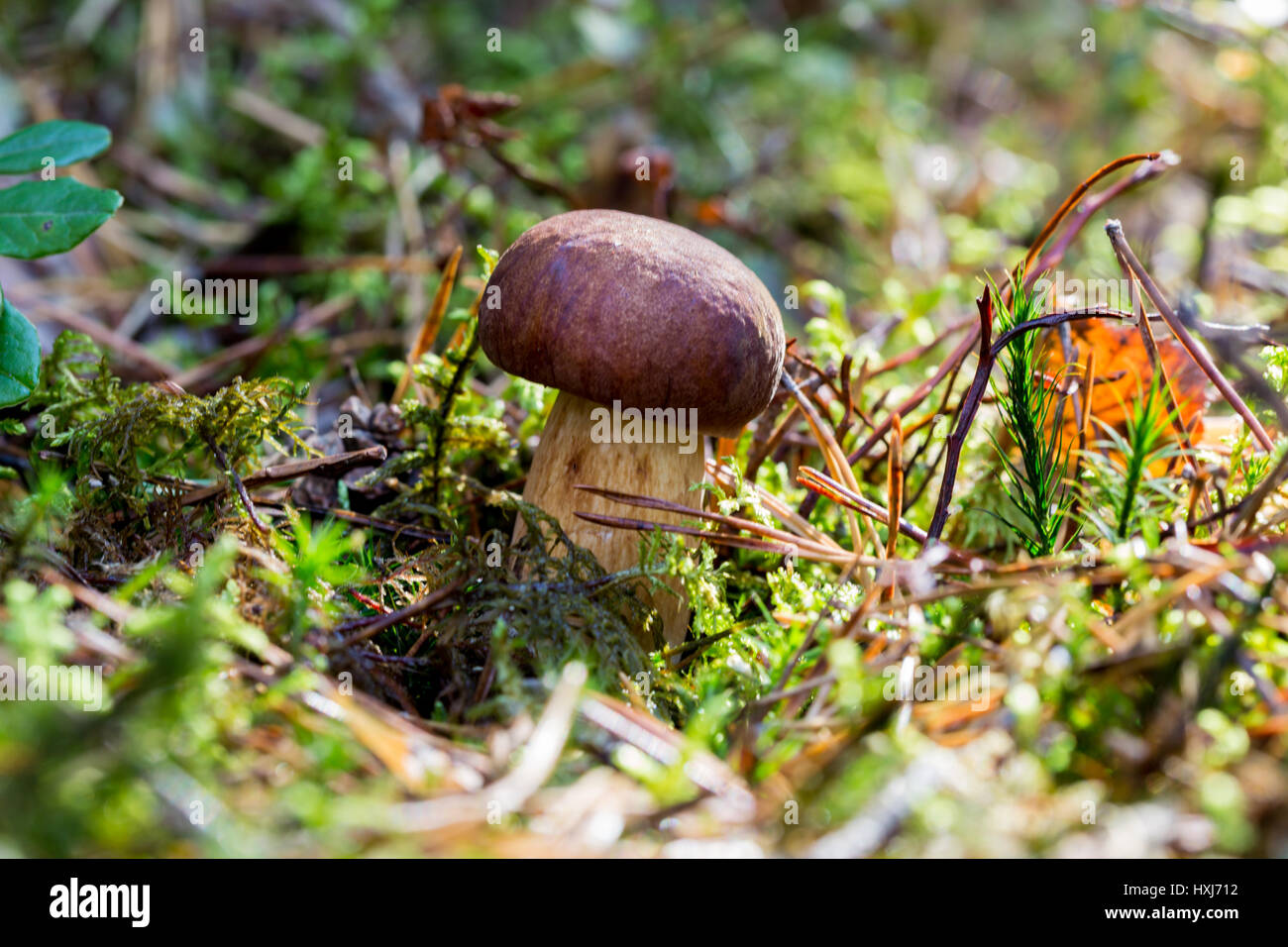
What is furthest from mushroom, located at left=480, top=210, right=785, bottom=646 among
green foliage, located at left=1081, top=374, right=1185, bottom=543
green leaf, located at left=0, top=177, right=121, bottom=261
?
green leaf, located at left=0, top=177, right=121, bottom=261

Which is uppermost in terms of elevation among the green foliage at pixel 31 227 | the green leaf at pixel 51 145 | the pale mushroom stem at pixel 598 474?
the green leaf at pixel 51 145

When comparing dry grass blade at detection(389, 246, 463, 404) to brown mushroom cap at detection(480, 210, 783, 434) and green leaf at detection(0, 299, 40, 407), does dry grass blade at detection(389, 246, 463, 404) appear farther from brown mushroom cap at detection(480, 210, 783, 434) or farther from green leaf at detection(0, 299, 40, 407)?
green leaf at detection(0, 299, 40, 407)

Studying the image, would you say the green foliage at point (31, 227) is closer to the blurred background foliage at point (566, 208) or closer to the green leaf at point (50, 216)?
the green leaf at point (50, 216)

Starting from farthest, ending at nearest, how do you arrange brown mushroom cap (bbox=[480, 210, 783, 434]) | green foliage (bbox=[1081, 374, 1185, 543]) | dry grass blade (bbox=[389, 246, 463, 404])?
dry grass blade (bbox=[389, 246, 463, 404]) → brown mushroom cap (bbox=[480, 210, 783, 434]) → green foliage (bbox=[1081, 374, 1185, 543])

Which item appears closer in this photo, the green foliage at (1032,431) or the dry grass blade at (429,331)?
the green foliage at (1032,431)

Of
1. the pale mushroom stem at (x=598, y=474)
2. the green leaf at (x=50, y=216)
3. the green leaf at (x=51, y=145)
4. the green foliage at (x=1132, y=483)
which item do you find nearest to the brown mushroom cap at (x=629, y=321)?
the pale mushroom stem at (x=598, y=474)
